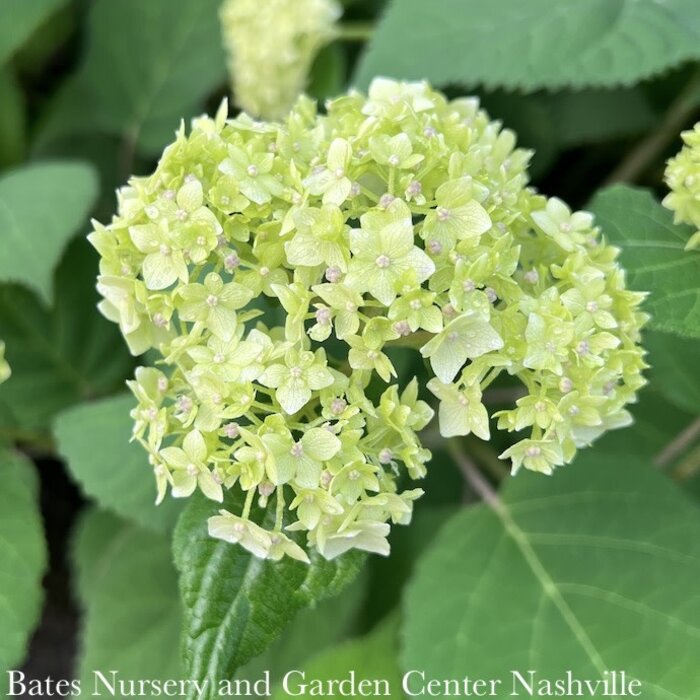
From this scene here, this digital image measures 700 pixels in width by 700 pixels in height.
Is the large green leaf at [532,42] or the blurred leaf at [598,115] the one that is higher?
the large green leaf at [532,42]

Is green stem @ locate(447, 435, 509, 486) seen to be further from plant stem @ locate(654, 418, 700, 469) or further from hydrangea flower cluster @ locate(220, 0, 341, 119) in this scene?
hydrangea flower cluster @ locate(220, 0, 341, 119)

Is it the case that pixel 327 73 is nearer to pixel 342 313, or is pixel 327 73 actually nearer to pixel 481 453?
pixel 481 453

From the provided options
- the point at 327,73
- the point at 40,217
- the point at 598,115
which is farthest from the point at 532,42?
the point at 40,217

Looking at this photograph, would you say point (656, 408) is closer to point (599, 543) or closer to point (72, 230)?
point (599, 543)

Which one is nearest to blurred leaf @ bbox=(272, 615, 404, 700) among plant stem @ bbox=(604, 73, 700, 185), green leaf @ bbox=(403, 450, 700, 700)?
green leaf @ bbox=(403, 450, 700, 700)

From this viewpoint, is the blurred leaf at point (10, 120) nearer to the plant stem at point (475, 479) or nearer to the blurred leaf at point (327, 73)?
the blurred leaf at point (327, 73)

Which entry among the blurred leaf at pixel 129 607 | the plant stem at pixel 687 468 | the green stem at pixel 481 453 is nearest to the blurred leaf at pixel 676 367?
the plant stem at pixel 687 468
